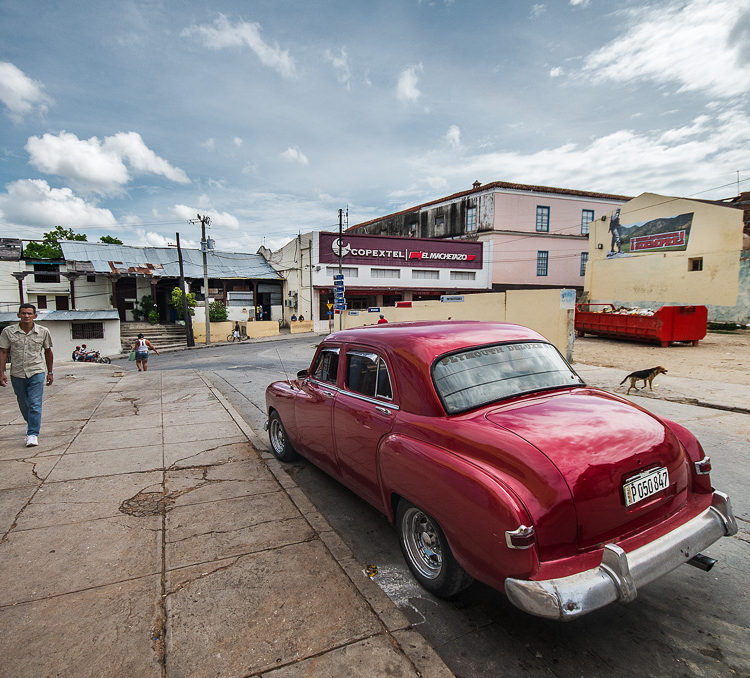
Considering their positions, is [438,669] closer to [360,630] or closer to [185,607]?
[360,630]

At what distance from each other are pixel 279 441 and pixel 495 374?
3.17 meters

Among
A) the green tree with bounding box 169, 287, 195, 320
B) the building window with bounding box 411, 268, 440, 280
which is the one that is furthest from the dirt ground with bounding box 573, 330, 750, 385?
the green tree with bounding box 169, 287, 195, 320

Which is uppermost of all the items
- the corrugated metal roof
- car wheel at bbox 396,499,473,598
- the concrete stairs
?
the corrugated metal roof

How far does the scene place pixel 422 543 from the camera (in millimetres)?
2750

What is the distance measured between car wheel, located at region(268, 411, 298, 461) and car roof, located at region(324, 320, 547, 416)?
6.17ft

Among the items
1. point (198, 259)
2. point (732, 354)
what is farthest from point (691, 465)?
point (198, 259)

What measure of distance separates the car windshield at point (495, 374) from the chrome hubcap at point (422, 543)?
0.73 m

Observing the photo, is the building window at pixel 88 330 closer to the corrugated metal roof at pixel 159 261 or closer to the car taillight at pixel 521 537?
the corrugated metal roof at pixel 159 261

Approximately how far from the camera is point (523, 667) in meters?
2.10

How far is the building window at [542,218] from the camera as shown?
130 ft

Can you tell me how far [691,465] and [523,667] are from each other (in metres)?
1.60

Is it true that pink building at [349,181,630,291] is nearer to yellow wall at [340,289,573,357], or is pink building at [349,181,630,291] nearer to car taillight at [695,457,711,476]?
yellow wall at [340,289,573,357]

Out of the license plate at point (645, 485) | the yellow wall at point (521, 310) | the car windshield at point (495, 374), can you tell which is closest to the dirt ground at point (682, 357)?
the yellow wall at point (521, 310)

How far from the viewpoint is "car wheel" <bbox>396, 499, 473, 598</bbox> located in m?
2.45
